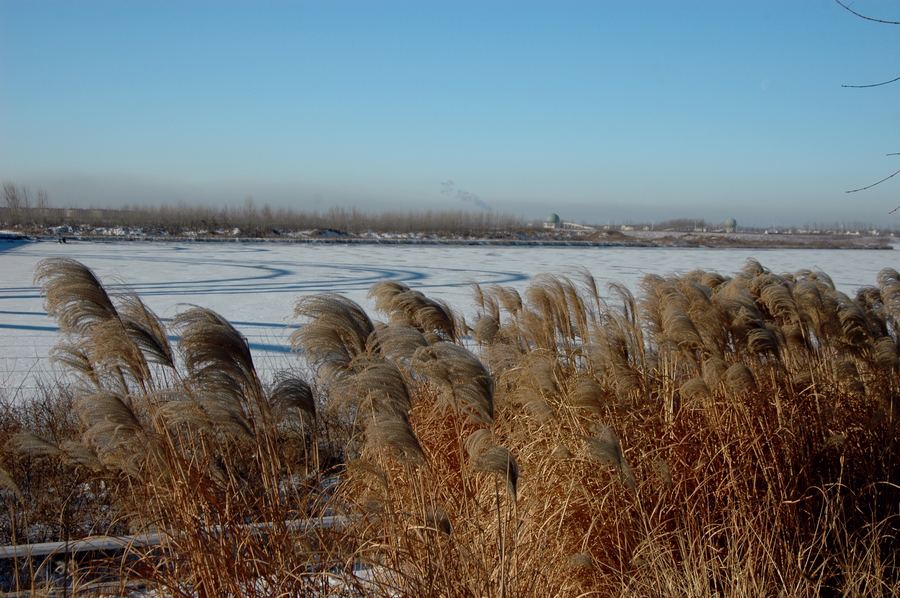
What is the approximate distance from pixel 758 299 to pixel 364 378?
4322mm

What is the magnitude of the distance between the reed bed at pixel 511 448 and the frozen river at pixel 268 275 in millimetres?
840

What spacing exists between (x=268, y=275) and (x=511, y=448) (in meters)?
17.1

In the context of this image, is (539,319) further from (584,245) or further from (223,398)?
(584,245)

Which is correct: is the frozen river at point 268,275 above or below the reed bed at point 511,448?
below

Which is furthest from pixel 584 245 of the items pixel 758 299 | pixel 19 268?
pixel 758 299

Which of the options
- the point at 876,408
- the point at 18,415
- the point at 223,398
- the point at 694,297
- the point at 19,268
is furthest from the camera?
the point at 19,268

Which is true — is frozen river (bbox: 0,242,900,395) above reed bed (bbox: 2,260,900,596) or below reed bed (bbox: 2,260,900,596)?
below

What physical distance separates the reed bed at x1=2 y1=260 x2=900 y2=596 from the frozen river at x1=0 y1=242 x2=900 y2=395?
2.76ft

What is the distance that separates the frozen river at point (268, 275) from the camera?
10219mm

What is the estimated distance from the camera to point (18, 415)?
19.2 feet

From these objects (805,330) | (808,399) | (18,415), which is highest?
(805,330)

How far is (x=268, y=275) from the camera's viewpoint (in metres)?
20.1

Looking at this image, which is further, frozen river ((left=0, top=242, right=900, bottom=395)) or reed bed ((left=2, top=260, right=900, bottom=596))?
frozen river ((left=0, top=242, right=900, bottom=395))

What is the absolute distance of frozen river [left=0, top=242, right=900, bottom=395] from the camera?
10.2m
